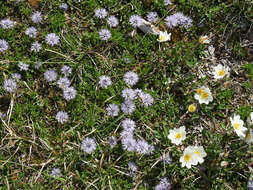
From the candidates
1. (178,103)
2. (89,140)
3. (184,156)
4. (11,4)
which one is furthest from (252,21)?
(11,4)

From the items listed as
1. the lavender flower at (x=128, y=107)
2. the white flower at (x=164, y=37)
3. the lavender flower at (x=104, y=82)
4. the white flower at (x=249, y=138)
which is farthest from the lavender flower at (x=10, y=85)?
the white flower at (x=249, y=138)

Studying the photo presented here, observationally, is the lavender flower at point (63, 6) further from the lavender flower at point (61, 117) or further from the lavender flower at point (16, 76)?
the lavender flower at point (61, 117)

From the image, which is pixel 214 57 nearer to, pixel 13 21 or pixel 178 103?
pixel 178 103

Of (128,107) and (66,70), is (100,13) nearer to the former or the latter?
(66,70)

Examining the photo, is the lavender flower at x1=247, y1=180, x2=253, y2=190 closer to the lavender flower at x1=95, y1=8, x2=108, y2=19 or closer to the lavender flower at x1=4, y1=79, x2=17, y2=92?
the lavender flower at x1=95, y1=8, x2=108, y2=19

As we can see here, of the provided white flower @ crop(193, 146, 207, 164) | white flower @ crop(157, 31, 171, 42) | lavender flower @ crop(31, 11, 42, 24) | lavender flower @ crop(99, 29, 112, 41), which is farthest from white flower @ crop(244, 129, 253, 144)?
lavender flower @ crop(31, 11, 42, 24)

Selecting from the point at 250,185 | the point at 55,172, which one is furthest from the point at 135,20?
the point at 250,185

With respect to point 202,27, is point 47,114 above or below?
below
